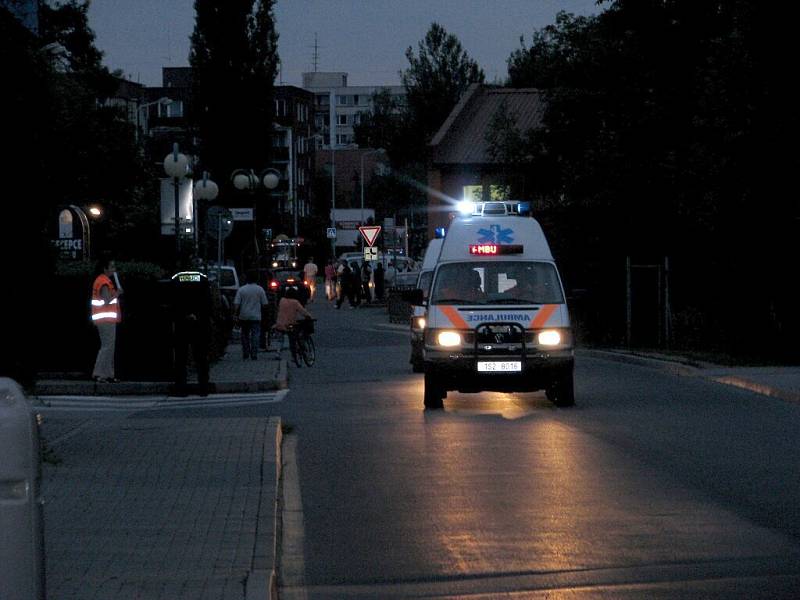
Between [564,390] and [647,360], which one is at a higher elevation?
[564,390]

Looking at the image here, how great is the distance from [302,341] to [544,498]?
19.8m

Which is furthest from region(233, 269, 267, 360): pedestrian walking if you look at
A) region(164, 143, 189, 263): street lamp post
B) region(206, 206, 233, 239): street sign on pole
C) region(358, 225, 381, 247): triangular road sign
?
region(358, 225, 381, 247): triangular road sign

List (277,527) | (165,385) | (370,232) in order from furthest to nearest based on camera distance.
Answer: (370,232) → (165,385) → (277,527)

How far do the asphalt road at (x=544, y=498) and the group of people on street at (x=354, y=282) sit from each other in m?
42.6

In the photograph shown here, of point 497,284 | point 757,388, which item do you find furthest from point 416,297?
point 757,388

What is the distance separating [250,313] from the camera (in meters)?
31.1

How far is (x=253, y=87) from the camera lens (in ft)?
249

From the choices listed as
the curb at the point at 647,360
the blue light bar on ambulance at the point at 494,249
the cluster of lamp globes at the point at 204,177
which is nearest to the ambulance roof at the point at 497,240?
the blue light bar on ambulance at the point at 494,249

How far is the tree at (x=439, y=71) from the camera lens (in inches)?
4606

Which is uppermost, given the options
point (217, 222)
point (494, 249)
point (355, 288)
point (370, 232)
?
point (370, 232)

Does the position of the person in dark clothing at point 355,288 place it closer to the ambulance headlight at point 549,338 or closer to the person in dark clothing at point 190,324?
the person in dark clothing at point 190,324

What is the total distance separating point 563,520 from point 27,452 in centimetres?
612

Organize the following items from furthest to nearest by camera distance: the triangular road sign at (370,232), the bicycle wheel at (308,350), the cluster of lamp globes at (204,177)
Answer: the triangular road sign at (370,232) → the bicycle wheel at (308,350) → the cluster of lamp globes at (204,177)

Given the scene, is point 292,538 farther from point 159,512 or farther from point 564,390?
point 564,390
